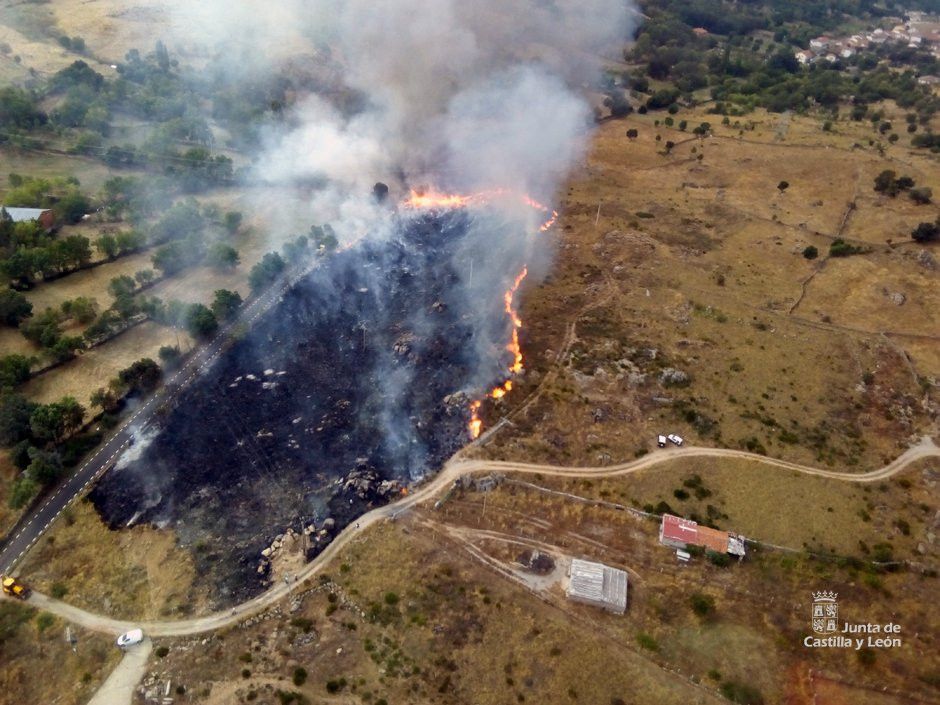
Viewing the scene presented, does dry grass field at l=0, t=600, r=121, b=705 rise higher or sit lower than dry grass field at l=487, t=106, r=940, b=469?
lower

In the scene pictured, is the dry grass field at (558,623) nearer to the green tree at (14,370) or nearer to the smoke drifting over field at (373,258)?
the smoke drifting over field at (373,258)

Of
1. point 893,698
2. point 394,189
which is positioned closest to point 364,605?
point 893,698

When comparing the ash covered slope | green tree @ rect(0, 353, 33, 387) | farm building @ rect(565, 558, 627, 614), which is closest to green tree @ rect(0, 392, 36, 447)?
green tree @ rect(0, 353, 33, 387)

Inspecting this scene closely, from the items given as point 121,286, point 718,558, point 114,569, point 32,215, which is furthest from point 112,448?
point 718,558

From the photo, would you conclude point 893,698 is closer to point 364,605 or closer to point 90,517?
point 364,605

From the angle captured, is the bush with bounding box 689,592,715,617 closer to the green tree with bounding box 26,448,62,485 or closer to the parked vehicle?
the parked vehicle

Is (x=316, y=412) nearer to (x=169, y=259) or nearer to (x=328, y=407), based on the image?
(x=328, y=407)
